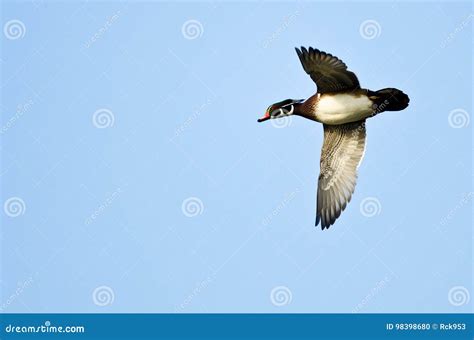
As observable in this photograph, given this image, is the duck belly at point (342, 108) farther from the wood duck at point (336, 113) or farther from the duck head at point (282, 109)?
the duck head at point (282, 109)

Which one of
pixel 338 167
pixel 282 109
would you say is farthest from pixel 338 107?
pixel 338 167

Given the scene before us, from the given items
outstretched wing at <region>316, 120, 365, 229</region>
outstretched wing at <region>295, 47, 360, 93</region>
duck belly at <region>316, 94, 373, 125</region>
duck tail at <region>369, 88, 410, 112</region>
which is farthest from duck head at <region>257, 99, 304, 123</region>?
duck tail at <region>369, 88, 410, 112</region>

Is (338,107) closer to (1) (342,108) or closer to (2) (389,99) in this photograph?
(1) (342,108)

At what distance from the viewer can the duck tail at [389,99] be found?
387 inches

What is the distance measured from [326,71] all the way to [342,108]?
650mm

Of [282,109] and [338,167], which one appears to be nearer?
[282,109]

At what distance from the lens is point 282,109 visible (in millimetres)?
10633

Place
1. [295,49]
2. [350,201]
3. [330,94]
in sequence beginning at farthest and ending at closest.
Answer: [350,201], [330,94], [295,49]

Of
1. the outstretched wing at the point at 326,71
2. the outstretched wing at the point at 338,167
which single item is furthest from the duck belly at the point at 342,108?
the outstretched wing at the point at 338,167

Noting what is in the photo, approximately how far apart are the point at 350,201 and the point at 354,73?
1.91 metres

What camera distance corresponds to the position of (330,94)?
10.2 m
